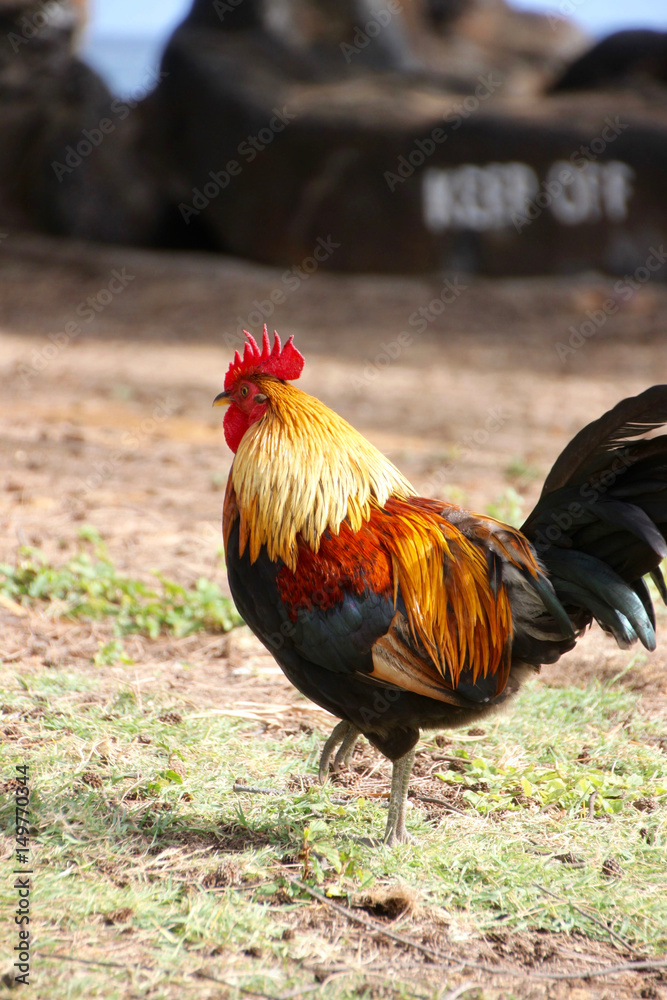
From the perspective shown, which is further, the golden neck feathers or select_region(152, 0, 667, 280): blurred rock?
select_region(152, 0, 667, 280): blurred rock

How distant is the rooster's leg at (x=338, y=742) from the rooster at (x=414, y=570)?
400 millimetres

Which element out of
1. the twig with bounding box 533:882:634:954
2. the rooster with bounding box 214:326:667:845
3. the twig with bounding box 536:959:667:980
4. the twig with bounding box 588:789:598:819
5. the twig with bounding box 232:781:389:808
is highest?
the rooster with bounding box 214:326:667:845

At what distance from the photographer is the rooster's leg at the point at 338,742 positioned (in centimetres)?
324

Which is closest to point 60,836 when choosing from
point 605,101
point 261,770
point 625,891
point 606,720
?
point 261,770

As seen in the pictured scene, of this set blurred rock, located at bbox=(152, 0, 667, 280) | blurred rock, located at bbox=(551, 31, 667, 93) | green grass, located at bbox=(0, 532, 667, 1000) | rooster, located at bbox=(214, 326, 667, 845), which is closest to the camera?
green grass, located at bbox=(0, 532, 667, 1000)

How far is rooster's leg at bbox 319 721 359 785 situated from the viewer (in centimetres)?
324

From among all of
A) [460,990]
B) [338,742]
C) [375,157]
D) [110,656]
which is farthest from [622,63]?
[460,990]

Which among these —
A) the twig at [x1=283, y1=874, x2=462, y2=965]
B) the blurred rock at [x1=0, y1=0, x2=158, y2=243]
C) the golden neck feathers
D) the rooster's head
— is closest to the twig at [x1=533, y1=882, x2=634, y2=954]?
the twig at [x1=283, y1=874, x2=462, y2=965]

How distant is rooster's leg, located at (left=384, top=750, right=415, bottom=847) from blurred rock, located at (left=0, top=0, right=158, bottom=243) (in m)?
13.3

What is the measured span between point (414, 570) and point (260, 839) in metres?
1.05

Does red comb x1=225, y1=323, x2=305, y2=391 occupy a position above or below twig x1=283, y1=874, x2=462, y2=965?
above

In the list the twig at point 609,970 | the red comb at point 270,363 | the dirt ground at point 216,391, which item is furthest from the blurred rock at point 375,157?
the twig at point 609,970

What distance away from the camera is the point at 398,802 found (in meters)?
2.88

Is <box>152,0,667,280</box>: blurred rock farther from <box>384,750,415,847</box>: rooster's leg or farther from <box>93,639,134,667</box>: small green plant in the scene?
<box>384,750,415,847</box>: rooster's leg
